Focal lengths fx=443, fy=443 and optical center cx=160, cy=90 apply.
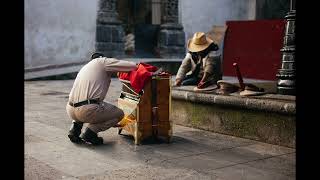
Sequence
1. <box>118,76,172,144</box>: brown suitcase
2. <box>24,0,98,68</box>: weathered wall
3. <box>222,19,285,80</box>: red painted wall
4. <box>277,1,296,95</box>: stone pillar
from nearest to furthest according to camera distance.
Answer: <box>118,76,172,144</box>: brown suitcase < <box>277,1,296,95</box>: stone pillar < <box>222,19,285,80</box>: red painted wall < <box>24,0,98,68</box>: weathered wall

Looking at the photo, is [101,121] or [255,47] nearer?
[101,121]

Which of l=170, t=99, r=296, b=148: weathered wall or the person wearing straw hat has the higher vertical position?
the person wearing straw hat

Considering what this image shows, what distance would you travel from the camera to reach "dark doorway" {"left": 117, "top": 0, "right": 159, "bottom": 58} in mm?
20266

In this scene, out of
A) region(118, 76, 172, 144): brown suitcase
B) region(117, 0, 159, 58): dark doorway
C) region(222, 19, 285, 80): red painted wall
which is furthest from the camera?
region(117, 0, 159, 58): dark doorway

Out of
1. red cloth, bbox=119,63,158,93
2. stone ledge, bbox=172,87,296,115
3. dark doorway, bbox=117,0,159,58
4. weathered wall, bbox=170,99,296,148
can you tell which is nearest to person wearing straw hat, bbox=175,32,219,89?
stone ledge, bbox=172,87,296,115

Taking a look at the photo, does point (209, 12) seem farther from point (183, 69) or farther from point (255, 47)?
point (183, 69)

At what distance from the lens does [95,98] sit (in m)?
5.23

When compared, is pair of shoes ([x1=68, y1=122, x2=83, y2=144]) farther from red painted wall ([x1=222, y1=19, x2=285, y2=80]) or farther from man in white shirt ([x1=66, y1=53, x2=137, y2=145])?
red painted wall ([x1=222, y1=19, x2=285, y2=80])

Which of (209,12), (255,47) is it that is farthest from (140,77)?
(209,12)

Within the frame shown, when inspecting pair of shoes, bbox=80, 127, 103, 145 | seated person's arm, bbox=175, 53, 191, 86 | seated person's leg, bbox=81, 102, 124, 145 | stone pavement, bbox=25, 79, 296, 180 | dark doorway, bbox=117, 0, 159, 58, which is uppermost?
dark doorway, bbox=117, 0, 159, 58

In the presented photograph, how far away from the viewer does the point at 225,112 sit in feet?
19.5

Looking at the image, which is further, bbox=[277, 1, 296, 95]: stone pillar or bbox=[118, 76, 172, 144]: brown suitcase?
bbox=[277, 1, 296, 95]: stone pillar

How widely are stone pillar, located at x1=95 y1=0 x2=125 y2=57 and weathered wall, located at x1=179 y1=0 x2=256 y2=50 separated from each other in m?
3.63

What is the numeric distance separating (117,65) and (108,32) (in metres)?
13.0
